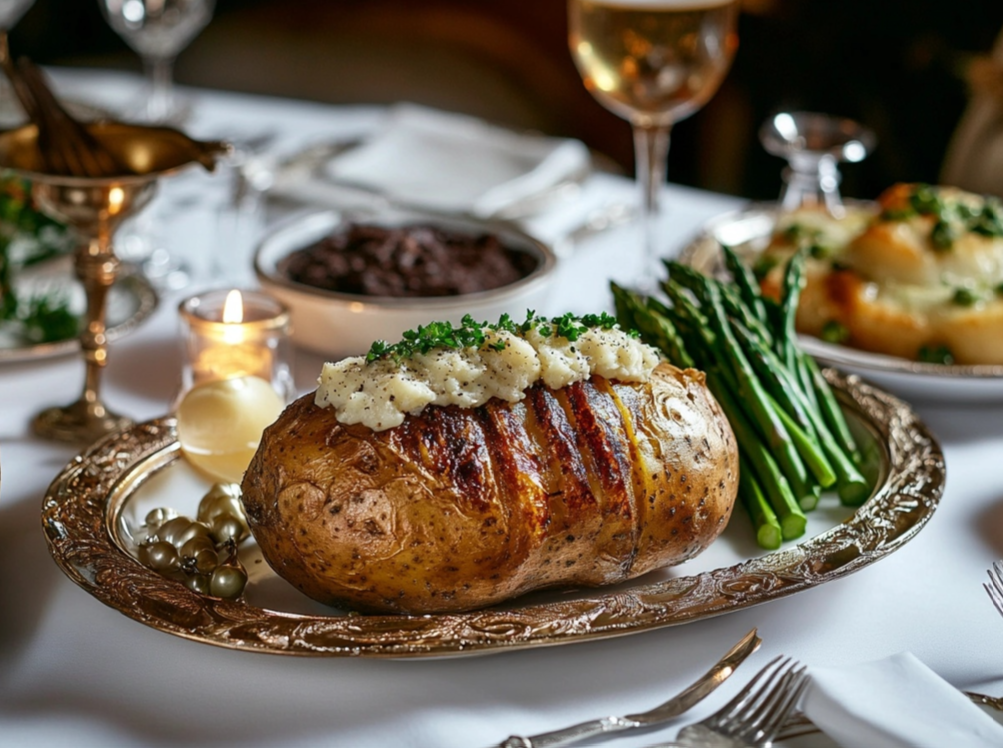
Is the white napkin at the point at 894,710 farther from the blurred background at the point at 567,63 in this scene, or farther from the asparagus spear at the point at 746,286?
the blurred background at the point at 567,63

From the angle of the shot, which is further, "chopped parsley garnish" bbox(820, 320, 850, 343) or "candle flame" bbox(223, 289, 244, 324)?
"chopped parsley garnish" bbox(820, 320, 850, 343)

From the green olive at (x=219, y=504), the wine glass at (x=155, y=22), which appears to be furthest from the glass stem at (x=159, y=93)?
the green olive at (x=219, y=504)

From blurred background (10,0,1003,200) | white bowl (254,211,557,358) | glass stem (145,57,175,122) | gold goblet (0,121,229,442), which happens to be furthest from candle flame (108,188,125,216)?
blurred background (10,0,1003,200)

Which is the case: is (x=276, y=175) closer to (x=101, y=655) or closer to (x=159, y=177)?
(x=159, y=177)

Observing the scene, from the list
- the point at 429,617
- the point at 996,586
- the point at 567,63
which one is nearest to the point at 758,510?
the point at 996,586

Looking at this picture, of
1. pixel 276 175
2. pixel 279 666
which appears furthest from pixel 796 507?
pixel 276 175

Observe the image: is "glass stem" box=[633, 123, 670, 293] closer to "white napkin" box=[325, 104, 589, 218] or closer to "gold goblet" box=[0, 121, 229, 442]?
"white napkin" box=[325, 104, 589, 218]
